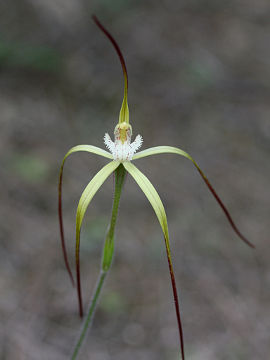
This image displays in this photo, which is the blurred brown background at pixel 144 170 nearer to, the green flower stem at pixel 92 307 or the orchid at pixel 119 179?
the green flower stem at pixel 92 307

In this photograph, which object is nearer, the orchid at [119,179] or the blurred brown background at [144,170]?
the orchid at [119,179]

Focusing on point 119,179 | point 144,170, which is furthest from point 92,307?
point 144,170

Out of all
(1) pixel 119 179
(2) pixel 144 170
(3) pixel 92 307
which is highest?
(2) pixel 144 170

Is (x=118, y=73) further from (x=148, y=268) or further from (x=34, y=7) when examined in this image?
(x=148, y=268)

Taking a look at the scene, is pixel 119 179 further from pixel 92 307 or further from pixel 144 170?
pixel 144 170

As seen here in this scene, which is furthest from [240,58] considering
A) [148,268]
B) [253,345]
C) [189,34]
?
[253,345]

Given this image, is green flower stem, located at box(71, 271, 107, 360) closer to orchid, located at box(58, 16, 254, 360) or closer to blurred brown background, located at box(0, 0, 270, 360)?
orchid, located at box(58, 16, 254, 360)

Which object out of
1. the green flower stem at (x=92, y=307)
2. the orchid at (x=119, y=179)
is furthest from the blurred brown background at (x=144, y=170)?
the orchid at (x=119, y=179)

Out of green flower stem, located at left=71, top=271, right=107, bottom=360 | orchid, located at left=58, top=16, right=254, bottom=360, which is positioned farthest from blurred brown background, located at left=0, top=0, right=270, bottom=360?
orchid, located at left=58, top=16, right=254, bottom=360
